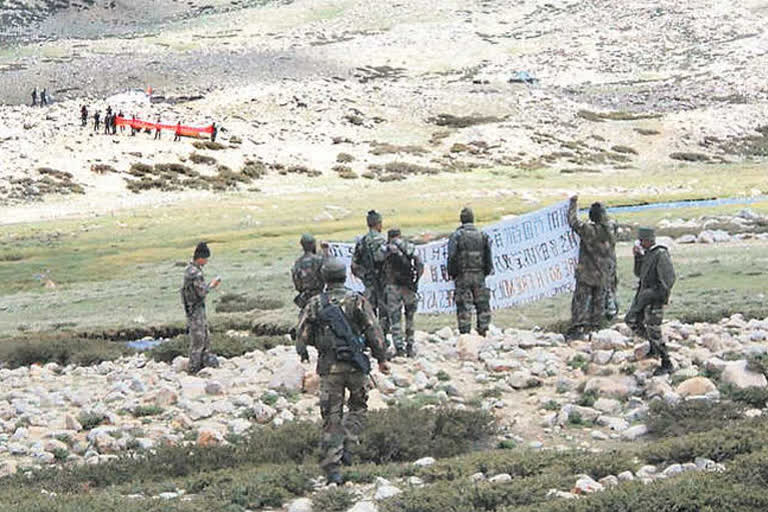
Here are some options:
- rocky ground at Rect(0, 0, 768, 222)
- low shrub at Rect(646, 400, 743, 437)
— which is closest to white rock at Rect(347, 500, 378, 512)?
low shrub at Rect(646, 400, 743, 437)

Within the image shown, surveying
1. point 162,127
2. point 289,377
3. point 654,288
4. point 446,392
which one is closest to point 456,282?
point 446,392

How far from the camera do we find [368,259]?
60.2ft

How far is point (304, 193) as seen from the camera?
65688mm

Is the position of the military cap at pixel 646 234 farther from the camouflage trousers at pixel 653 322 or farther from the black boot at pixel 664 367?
the black boot at pixel 664 367

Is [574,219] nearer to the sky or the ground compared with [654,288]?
nearer to the sky

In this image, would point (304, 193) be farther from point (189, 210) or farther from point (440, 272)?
point (440, 272)

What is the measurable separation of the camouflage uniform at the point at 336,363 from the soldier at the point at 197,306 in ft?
18.8

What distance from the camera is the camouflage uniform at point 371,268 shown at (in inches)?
717

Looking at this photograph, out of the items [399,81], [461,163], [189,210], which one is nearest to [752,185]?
[461,163]

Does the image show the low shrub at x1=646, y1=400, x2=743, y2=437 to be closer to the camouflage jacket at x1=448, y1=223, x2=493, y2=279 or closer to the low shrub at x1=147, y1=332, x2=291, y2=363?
the camouflage jacket at x1=448, y1=223, x2=493, y2=279

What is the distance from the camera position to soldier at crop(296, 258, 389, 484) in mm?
11578

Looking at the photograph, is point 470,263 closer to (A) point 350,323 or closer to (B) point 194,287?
(B) point 194,287

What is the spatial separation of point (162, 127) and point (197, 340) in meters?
64.0

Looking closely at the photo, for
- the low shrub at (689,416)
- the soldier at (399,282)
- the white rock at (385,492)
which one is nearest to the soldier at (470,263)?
the soldier at (399,282)
